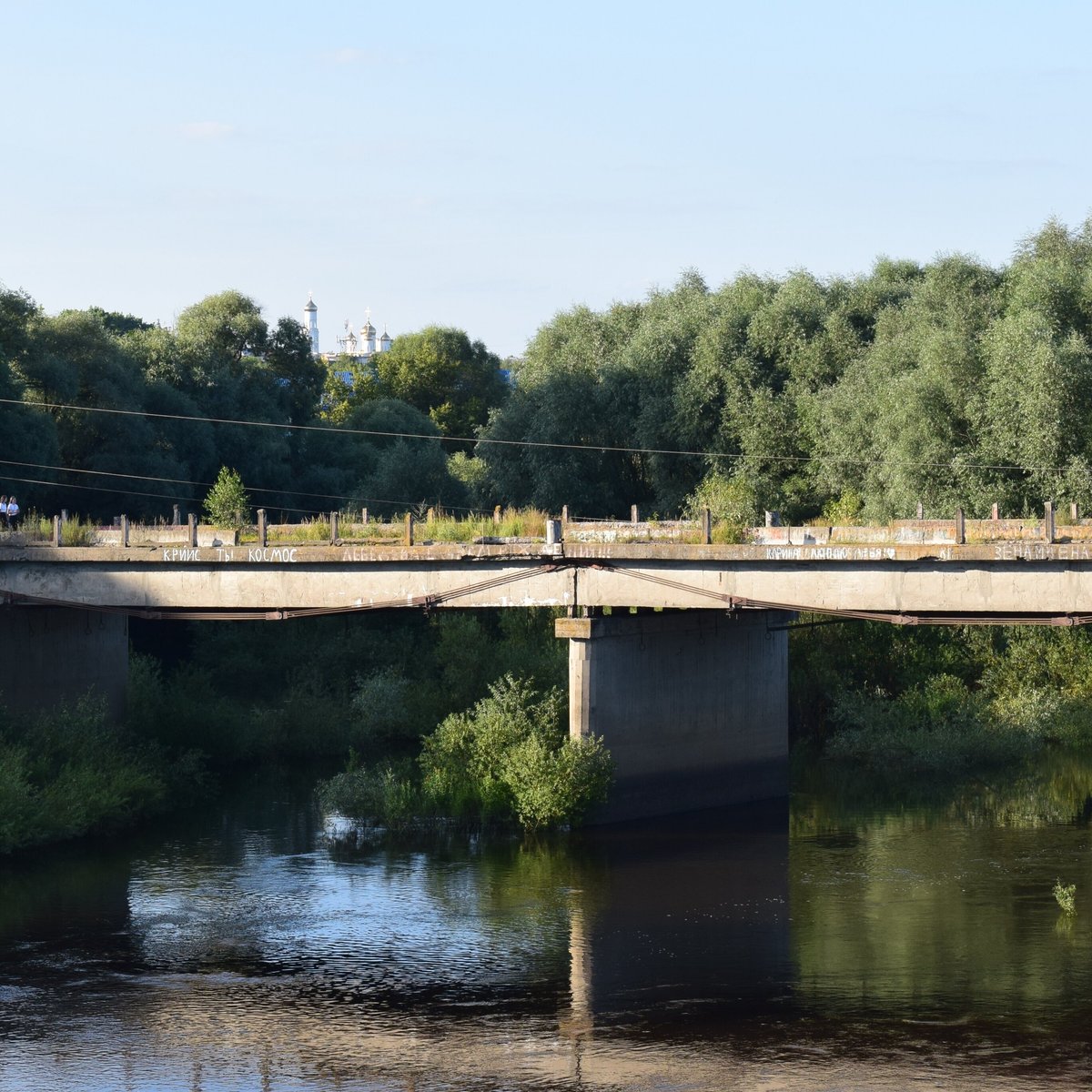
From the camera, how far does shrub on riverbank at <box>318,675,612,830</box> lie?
3834cm

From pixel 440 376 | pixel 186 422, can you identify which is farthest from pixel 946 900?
pixel 440 376

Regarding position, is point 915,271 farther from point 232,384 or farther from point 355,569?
point 355,569

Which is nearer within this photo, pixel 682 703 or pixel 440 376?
pixel 682 703

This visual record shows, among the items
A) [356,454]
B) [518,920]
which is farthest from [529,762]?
[356,454]

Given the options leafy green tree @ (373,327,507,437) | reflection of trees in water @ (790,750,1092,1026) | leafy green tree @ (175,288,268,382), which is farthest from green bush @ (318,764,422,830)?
leafy green tree @ (373,327,507,437)

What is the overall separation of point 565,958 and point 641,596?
11.6 m

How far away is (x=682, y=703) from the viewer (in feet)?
135

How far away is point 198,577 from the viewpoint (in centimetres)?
4075

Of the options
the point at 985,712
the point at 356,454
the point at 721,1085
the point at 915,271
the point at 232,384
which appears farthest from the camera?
the point at 356,454

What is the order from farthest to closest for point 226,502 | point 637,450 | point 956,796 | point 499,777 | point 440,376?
point 440,376 → point 637,450 → point 226,502 → point 956,796 → point 499,777

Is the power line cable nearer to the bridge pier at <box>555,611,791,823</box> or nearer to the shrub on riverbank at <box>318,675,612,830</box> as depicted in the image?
the bridge pier at <box>555,611,791,823</box>

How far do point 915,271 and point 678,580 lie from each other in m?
35.5

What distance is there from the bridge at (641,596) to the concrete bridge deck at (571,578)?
4 centimetres

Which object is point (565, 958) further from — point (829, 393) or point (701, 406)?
point (701, 406)
